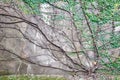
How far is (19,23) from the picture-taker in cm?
400

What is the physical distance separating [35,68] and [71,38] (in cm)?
66

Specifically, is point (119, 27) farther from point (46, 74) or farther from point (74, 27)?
point (46, 74)

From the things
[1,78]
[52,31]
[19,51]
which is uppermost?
[52,31]

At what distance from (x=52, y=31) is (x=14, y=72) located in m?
0.77

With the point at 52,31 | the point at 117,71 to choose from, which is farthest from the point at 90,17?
the point at 117,71

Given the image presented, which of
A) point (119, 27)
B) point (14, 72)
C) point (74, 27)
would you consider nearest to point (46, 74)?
point (14, 72)

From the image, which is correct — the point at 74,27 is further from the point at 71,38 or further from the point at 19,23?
the point at 19,23

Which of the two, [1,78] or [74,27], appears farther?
[74,27]

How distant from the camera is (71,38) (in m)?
4.10

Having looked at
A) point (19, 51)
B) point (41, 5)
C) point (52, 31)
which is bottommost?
point (19, 51)

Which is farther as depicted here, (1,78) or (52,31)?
(52,31)

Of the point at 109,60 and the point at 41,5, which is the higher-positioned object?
the point at 41,5

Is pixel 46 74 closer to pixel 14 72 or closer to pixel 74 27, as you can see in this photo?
pixel 14 72

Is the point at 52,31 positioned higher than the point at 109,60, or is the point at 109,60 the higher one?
the point at 52,31
